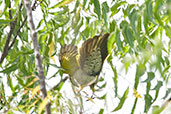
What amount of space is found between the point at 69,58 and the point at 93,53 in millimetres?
147

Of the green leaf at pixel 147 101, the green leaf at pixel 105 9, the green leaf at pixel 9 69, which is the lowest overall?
the green leaf at pixel 147 101

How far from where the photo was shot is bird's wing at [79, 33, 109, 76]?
4.64 ft

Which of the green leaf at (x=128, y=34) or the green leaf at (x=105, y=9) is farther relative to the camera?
the green leaf at (x=105, y=9)

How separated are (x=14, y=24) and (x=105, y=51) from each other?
59 centimetres

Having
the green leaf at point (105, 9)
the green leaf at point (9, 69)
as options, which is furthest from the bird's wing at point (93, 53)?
the green leaf at point (9, 69)

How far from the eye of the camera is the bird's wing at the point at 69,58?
4.88ft

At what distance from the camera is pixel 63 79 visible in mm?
1806

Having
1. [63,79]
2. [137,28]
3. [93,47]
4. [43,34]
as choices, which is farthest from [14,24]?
[137,28]

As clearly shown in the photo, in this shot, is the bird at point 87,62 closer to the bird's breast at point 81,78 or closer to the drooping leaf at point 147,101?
the bird's breast at point 81,78

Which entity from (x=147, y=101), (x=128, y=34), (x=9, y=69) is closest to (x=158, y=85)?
(x=147, y=101)

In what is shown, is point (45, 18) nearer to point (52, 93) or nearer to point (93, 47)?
point (93, 47)

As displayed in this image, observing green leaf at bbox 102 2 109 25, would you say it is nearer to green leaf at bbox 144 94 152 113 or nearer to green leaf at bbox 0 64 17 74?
green leaf at bbox 144 94 152 113

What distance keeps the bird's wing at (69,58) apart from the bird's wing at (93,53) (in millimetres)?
52

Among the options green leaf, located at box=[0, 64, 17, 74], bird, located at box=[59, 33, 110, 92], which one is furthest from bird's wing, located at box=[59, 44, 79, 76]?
green leaf, located at box=[0, 64, 17, 74]
